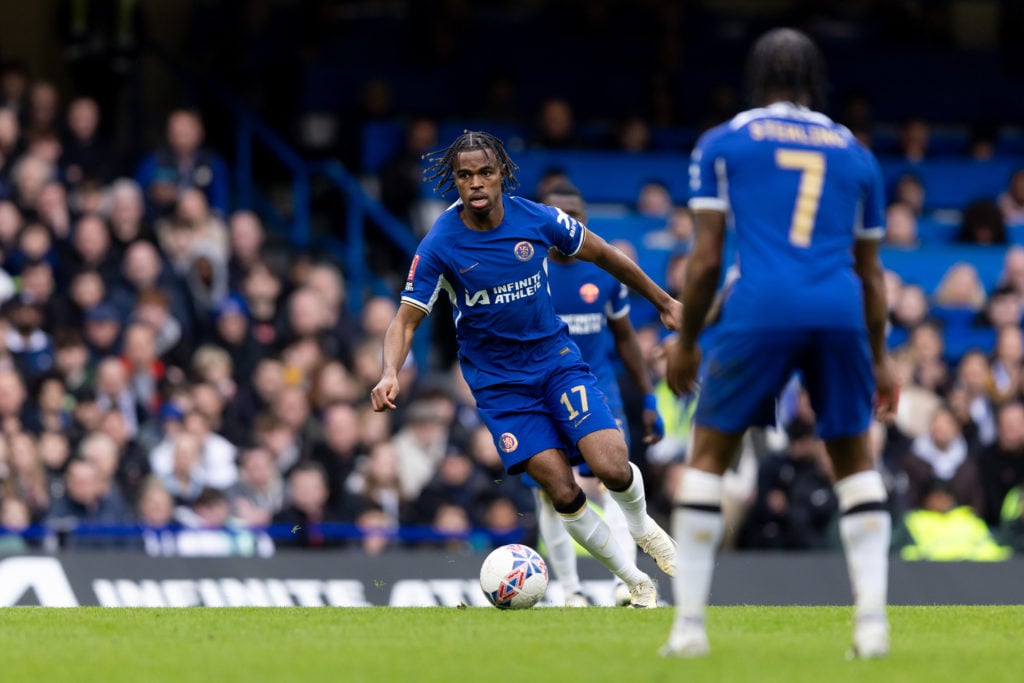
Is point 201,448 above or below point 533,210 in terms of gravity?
below

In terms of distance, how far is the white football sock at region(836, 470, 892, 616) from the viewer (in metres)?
7.38

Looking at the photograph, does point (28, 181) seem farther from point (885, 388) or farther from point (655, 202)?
point (885, 388)

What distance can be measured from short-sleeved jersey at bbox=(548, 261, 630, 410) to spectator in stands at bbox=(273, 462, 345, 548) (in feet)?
13.4

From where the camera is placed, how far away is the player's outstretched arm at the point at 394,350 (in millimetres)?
9031

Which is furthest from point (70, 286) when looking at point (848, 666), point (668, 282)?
point (848, 666)

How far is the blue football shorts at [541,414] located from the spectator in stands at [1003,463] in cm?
752

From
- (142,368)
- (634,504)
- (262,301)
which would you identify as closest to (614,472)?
(634,504)

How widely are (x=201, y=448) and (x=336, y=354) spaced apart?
2357 mm

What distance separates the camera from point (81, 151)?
57.4 ft

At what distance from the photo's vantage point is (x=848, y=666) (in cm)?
727

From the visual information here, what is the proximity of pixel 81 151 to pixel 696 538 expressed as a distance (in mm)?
11412

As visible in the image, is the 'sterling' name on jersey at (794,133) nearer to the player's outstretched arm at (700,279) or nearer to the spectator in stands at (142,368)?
the player's outstretched arm at (700,279)

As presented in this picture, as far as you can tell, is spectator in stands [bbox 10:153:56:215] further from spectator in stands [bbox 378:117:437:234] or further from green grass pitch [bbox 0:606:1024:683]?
green grass pitch [bbox 0:606:1024:683]

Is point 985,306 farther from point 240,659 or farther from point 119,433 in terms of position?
point 240,659
